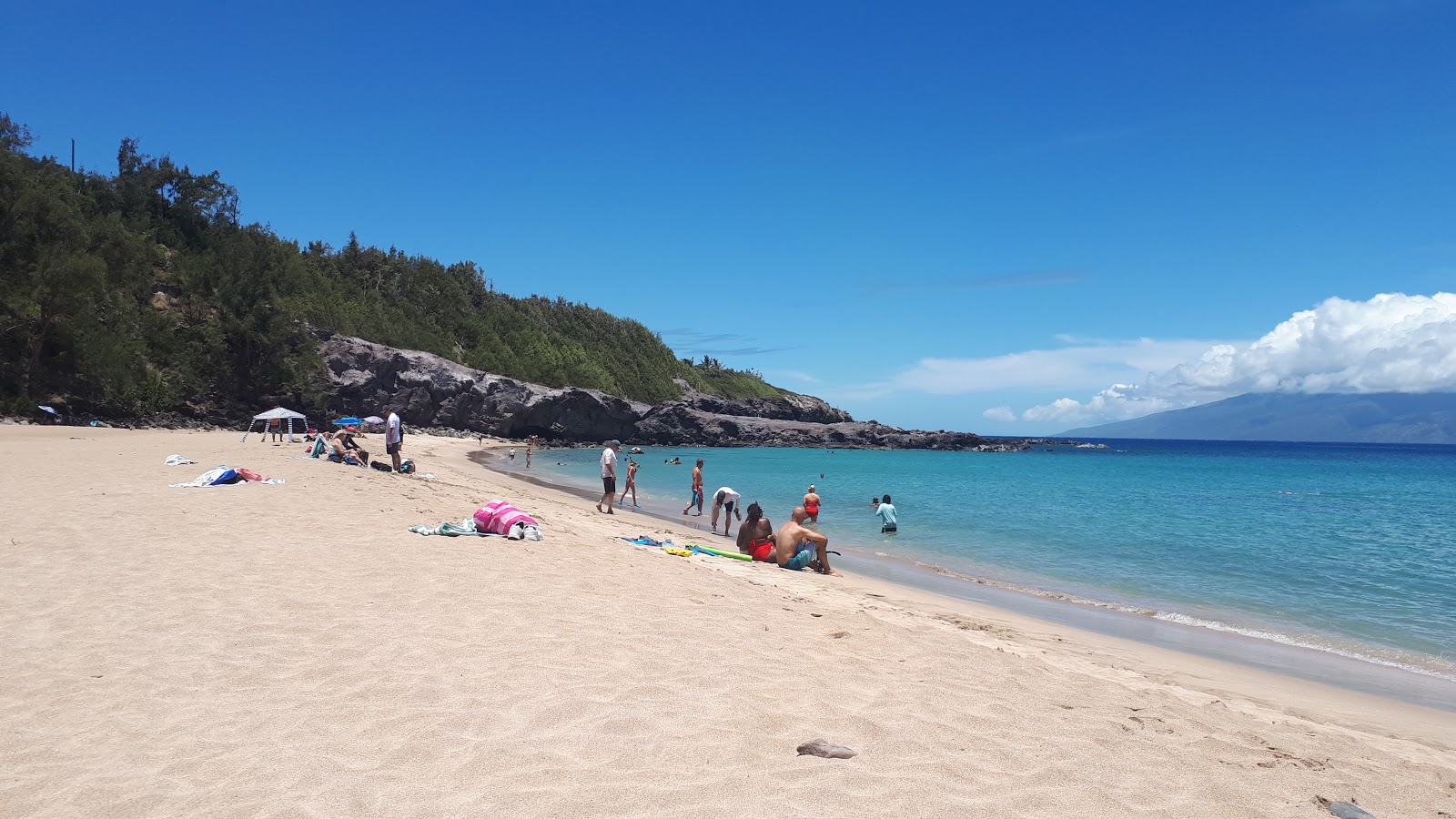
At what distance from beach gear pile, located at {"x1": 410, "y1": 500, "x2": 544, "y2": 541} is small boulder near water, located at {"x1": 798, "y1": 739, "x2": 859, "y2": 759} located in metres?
7.17

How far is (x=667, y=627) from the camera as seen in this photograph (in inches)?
259

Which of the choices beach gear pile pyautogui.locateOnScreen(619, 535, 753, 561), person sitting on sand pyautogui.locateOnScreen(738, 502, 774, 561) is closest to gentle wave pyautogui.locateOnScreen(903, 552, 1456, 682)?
person sitting on sand pyautogui.locateOnScreen(738, 502, 774, 561)

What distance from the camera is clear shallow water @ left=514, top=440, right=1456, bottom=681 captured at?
11.6 m

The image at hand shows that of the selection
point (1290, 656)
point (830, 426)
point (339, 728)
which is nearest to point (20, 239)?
point (339, 728)

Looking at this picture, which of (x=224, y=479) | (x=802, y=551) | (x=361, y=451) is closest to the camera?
(x=802, y=551)

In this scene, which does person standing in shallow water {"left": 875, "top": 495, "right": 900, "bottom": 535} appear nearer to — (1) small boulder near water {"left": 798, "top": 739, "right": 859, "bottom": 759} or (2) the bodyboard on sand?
(2) the bodyboard on sand

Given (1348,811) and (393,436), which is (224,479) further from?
(1348,811)

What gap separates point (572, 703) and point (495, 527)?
6.61m

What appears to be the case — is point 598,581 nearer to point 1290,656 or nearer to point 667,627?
point 667,627

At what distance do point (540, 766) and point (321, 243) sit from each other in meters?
83.8

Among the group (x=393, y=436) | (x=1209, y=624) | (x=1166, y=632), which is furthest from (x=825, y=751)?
(x=393, y=436)

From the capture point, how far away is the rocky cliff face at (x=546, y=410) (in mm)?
57469

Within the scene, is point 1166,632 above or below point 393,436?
below

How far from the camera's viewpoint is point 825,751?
4.06m
